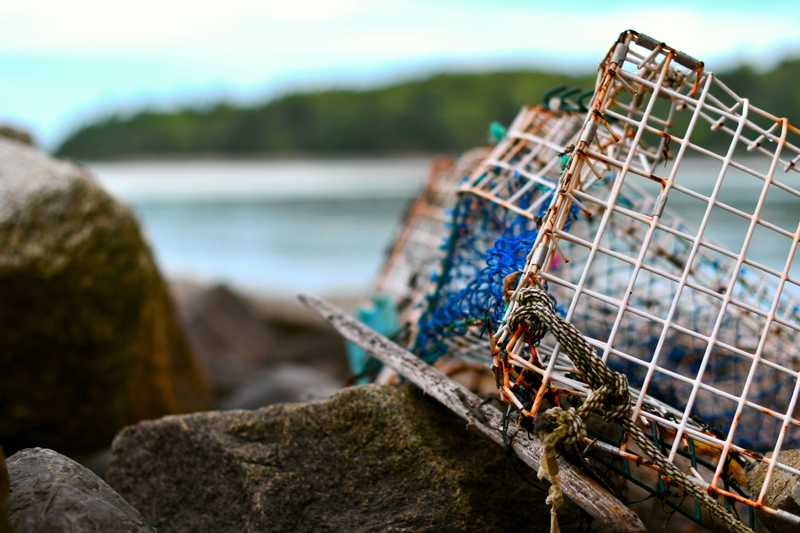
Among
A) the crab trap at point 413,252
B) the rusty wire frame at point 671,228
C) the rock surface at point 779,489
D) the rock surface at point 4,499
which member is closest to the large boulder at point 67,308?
the crab trap at point 413,252

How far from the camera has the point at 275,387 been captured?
7977 mm

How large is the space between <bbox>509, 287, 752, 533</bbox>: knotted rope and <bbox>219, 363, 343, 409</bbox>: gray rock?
4.28 meters

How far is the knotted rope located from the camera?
2879 mm

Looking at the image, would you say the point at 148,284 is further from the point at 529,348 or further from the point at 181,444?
the point at 529,348

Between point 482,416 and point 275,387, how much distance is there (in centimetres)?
496

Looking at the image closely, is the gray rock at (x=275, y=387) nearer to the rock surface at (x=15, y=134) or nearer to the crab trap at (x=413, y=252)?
the crab trap at (x=413, y=252)

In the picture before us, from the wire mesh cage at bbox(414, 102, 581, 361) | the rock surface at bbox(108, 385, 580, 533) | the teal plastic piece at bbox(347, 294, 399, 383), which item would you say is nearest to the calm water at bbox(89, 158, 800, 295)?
the teal plastic piece at bbox(347, 294, 399, 383)

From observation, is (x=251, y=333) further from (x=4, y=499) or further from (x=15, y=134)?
(x=4, y=499)

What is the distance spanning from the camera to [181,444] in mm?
3672

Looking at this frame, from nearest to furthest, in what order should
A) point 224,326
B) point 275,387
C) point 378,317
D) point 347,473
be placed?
point 347,473 < point 378,317 < point 275,387 < point 224,326

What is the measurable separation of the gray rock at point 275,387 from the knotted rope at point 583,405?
4284mm

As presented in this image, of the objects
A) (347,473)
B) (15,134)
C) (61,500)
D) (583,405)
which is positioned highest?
(583,405)

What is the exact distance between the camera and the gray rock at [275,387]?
7656 millimetres

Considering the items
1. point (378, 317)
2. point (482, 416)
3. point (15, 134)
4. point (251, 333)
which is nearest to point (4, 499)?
point (482, 416)
